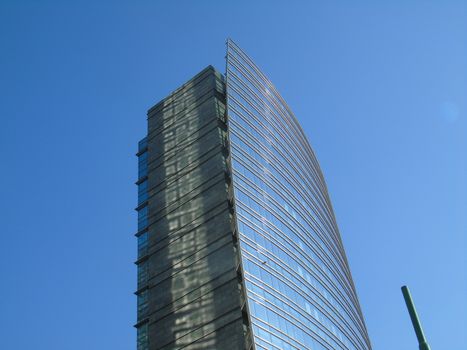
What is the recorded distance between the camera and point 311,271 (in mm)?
70938

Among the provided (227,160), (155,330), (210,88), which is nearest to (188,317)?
(155,330)

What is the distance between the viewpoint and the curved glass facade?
55.4 metres

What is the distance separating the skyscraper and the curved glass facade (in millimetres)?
194

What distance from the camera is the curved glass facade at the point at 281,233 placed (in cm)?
5540

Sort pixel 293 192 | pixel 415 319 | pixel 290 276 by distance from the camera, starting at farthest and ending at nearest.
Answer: pixel 293 192
pixel 290 276
pixel 415 319

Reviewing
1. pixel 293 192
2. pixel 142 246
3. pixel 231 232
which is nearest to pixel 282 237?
pixel 231 232

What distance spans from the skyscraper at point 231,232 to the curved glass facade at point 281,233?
194mm

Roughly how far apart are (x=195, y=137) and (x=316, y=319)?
2514 centimetres

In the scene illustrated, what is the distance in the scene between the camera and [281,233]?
65500 millimetres

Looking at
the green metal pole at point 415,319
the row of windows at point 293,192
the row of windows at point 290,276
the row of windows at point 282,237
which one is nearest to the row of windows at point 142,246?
the row of windows at point 282,237

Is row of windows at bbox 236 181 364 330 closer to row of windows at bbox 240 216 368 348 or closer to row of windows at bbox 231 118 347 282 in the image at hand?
row of windows at bbox 240 216 368 348

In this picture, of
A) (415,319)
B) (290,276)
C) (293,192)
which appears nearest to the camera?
(415,319)

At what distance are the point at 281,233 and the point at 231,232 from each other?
10.0 m

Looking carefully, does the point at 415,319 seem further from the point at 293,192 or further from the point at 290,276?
the point at 293,192
